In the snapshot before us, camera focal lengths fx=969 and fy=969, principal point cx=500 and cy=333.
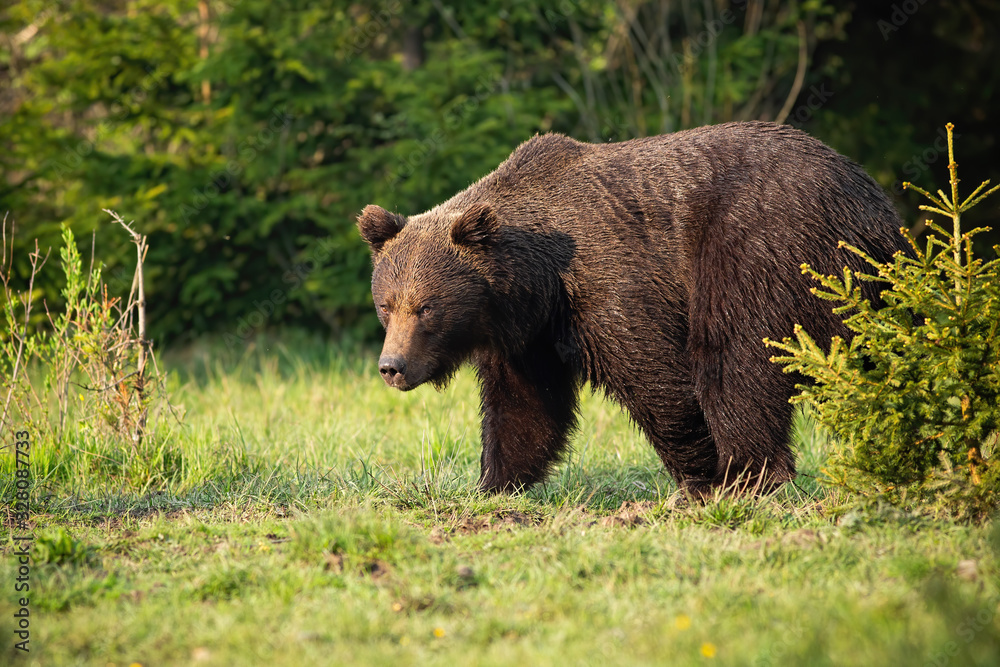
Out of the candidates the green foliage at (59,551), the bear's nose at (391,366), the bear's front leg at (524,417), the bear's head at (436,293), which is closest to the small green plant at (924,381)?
the bear's front leg at (524,417)

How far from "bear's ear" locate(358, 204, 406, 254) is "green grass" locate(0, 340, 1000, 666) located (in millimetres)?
1357

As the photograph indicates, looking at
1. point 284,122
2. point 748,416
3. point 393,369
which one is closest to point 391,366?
point 393,369

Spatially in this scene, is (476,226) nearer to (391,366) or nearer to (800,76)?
(391,366)

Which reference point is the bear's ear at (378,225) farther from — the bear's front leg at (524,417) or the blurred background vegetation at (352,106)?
the blurred background vegetation at (352,106)

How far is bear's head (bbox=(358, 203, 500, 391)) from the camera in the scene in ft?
17.4

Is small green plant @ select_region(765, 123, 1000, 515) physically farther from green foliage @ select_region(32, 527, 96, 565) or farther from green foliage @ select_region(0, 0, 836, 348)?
green foliage @ select_region(0, 0, 836, 348)

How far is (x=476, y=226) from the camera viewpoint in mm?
5324

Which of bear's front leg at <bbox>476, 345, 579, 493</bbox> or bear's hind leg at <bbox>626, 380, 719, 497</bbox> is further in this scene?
bear's front leg at <bbox>476, 345, 579, 493</bbox>

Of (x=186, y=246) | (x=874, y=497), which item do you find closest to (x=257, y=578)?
Answer: (x=874, y=497)

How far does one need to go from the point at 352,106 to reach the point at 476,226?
6.01 m

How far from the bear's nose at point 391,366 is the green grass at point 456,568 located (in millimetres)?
681

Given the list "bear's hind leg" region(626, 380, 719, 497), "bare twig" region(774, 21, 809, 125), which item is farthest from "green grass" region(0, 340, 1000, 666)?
"bare twig" region(774, 21, 809, 125)

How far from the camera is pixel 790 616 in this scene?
136 inches

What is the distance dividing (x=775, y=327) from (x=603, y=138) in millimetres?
7425
